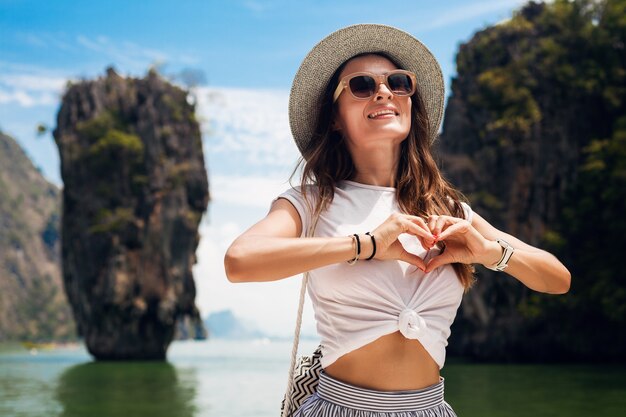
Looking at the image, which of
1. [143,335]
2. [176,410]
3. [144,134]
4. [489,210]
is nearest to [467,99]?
[489,210]

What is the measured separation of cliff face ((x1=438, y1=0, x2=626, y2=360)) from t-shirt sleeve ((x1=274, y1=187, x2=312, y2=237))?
69.0ft

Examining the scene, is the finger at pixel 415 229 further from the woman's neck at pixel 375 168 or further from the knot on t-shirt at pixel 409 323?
the woman's neck at pixel 375 168

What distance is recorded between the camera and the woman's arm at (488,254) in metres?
1.64

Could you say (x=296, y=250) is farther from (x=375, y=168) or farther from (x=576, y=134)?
(x=576, y=134)

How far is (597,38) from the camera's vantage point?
2448 cm

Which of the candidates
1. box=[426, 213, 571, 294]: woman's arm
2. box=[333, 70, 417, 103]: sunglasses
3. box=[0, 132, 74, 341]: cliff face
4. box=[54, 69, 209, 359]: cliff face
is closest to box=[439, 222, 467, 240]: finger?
box=[426, 213, 571, 294]: woman's arm

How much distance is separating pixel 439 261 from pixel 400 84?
0.45 meters

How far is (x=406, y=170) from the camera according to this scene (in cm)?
185

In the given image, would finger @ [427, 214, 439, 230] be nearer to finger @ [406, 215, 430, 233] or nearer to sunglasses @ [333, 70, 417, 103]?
finger @ [406, 215, 430, 233]

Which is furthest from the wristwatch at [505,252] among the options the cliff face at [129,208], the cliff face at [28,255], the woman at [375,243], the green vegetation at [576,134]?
the cliff face at [28,255]

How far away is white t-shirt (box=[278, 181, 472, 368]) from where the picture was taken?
1631 millimetres

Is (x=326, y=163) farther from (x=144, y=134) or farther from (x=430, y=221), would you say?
(x=144, y=134)

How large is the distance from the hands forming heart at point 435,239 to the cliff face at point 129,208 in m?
28.2

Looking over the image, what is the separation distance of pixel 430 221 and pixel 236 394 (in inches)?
Result: 576
